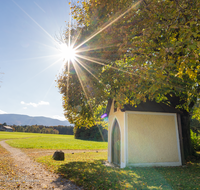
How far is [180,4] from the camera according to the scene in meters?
5.92

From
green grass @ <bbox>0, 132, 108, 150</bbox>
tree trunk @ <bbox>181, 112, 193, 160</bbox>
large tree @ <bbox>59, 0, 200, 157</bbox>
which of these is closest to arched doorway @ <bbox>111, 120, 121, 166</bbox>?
large tree @ <bbox>59, 0, 200, 157</bbox>

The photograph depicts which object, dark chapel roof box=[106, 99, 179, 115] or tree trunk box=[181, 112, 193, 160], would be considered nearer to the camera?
dark chapel roof box=[106, 99, 179, 115]

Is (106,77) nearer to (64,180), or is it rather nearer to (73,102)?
(73,102)

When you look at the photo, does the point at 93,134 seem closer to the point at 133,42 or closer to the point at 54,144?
the point at 54,144

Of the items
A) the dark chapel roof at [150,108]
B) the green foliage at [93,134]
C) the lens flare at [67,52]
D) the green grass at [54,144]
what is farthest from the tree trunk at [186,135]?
the green foliage at [93,134]

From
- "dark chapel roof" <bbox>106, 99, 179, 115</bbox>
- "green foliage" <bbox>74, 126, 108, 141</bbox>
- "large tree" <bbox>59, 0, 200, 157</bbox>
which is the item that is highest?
"large tree" <bbox>59, 0, 200, 157</bbox>

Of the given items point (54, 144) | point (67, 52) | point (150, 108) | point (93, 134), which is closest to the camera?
point (67, 52)

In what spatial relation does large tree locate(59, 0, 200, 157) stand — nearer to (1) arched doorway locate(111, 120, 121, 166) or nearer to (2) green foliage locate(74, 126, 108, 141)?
(1) arched doorway locate(111, 120, 121, 166)

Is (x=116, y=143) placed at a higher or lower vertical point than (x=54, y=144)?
higher

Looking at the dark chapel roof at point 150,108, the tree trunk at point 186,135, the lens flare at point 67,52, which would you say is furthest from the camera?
the tree trunk at point 186,135

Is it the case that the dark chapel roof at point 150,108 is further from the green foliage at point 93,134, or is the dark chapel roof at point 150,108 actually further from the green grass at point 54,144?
the green foliage at point 93,134

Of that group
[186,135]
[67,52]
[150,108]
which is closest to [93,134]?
[186,135]

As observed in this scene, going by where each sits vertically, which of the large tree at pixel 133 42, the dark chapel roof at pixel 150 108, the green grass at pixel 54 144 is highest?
the large tree at pixel 133 42

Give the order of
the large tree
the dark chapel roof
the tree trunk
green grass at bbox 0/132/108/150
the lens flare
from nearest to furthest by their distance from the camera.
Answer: the large tree, the lens flare, the dark chapel roof, the tree trunk, green grass at bbox 0/132/108/150
